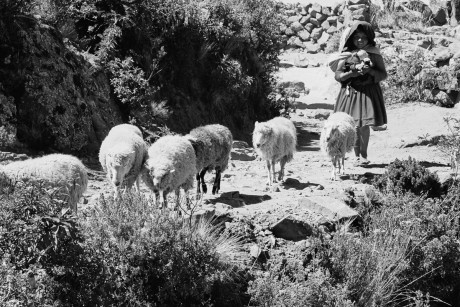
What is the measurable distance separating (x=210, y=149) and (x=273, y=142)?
1389 millimetres

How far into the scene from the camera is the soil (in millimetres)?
10219

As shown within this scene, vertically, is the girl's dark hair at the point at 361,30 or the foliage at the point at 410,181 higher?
the girl's dark hair at the point at 361,30

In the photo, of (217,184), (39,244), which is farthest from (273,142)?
(39,244)

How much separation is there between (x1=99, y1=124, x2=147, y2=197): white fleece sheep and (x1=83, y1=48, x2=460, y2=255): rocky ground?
55cm

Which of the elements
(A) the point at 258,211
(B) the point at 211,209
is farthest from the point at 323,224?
(B) the point at 211,209

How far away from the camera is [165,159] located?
948cm

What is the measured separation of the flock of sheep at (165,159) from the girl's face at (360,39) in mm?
1500

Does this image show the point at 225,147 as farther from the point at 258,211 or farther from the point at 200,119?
the point at 200,119

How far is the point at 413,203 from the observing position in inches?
366

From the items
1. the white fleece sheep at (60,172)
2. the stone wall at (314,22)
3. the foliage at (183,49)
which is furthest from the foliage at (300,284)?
the stone wall at (314,22)

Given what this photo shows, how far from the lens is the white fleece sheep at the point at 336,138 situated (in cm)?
1208

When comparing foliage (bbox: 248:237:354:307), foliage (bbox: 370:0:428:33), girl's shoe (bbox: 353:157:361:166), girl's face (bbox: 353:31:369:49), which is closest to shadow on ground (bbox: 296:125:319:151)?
girl's shoe (bbox: 353:157:361:166)

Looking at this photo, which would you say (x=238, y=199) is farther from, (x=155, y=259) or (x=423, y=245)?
(x=155, y=259)

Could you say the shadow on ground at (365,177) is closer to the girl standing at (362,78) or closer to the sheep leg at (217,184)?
the girl standing at (362,78)
